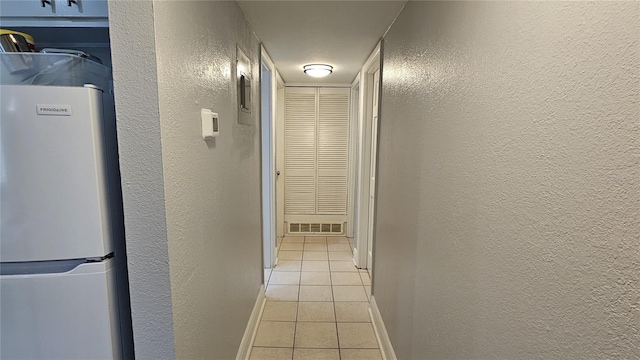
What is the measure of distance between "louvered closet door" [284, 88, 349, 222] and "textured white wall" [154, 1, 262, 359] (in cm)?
219

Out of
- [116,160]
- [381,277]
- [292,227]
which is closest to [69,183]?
[116,160]

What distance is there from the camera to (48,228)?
92cm

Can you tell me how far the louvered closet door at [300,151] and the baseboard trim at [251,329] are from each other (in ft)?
6.10

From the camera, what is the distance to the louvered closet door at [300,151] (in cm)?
418

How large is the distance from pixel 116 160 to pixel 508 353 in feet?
4.07

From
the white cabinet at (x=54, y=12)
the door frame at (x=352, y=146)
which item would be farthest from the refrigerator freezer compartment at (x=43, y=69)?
the door frame at (x=352, y=146)

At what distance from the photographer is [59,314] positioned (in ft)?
3.14

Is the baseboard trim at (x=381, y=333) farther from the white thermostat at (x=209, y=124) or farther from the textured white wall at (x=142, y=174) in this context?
the white thermostat at (x=209, y=124)

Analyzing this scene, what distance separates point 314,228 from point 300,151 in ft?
3.67

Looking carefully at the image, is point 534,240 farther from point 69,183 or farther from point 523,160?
point 69,183

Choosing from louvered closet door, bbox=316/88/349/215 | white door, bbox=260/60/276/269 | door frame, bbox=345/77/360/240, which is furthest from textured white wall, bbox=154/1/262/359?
louvered closet door, bbox=316/88/349/215

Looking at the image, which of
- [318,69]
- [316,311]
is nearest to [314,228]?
[316,311]

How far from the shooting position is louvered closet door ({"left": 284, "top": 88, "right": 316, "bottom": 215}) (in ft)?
13.7

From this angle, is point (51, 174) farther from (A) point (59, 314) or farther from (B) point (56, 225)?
(A) point (59, 314)
